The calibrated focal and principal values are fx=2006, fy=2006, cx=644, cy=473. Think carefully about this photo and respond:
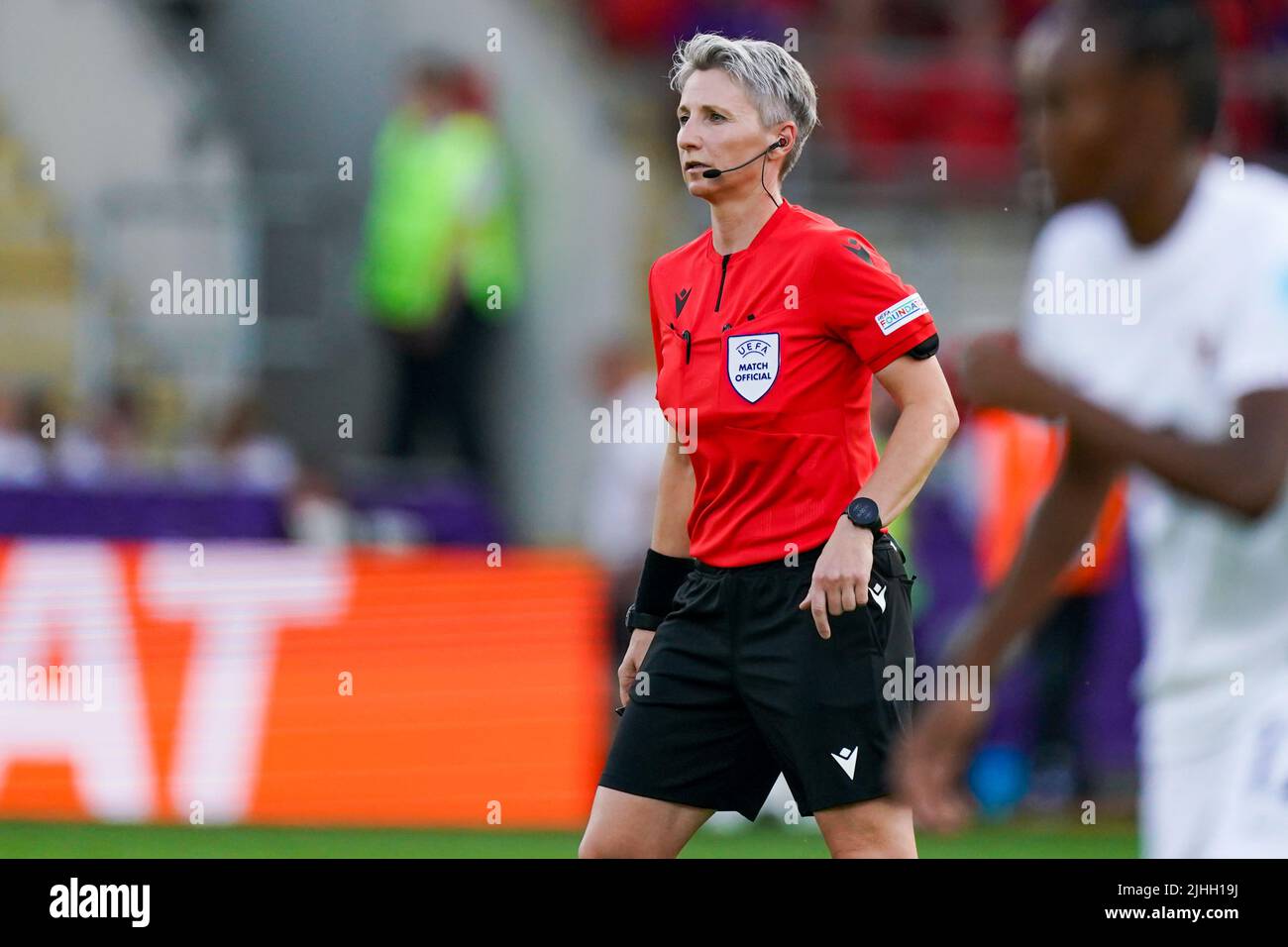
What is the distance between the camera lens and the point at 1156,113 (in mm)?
3729

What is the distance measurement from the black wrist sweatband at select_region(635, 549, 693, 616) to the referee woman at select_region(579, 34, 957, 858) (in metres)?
0.14

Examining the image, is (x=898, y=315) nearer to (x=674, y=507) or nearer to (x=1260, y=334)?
(x=674, y=507)

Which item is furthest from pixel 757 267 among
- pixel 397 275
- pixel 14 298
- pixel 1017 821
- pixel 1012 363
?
pixel 14 298

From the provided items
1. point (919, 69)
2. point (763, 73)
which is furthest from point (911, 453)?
point (919, 69)

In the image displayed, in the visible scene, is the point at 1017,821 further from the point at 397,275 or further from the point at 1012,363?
the point at 1012,363

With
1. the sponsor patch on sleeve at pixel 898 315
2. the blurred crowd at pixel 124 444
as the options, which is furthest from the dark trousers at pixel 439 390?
the sponsor patch on sleeve at pixel 898 315

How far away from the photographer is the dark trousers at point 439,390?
12.6 meters

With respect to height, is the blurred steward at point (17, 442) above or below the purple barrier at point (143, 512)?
above

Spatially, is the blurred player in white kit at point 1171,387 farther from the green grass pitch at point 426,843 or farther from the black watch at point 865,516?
the green grass pitch at point 426,843

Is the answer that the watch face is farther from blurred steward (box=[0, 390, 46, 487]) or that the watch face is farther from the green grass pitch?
blurred steward (box=[0, 390, 46, 487])

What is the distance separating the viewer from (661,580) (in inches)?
193

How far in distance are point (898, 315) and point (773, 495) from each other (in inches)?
19.4

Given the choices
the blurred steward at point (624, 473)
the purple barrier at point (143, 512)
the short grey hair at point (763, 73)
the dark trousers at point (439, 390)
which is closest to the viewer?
the short grey hair at point (763, 73)
